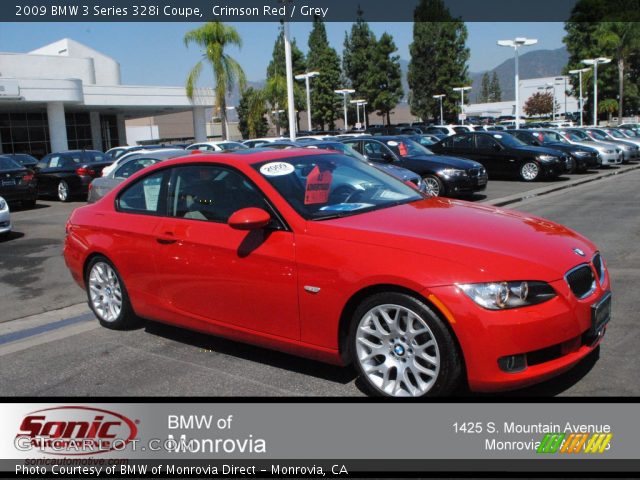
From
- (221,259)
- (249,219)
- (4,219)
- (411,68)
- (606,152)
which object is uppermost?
(411,68)

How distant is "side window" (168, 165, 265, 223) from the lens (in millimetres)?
4715

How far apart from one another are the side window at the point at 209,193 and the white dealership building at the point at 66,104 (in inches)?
1218

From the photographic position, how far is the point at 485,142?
20.2 meters

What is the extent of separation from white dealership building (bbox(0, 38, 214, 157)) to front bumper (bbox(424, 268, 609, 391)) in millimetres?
33381

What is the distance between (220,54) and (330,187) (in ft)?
94.9

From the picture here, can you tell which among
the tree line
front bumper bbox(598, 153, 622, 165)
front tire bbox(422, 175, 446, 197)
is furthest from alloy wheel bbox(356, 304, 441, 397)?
the tree line

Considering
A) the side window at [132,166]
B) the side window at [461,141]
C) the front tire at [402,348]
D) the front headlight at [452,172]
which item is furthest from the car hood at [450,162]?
the front tire at [402,348]

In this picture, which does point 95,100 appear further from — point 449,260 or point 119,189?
point 449,260

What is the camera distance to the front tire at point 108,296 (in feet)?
18.8

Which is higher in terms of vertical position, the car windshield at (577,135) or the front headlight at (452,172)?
the car windshield at (577,135)

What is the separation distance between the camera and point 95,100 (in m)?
38.5

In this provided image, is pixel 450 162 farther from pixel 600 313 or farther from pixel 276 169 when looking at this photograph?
pixel 600 313

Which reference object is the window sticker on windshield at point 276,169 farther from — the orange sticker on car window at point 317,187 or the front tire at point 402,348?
the front tire at point 402,348

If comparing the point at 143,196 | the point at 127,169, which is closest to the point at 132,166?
the point at 127,169
